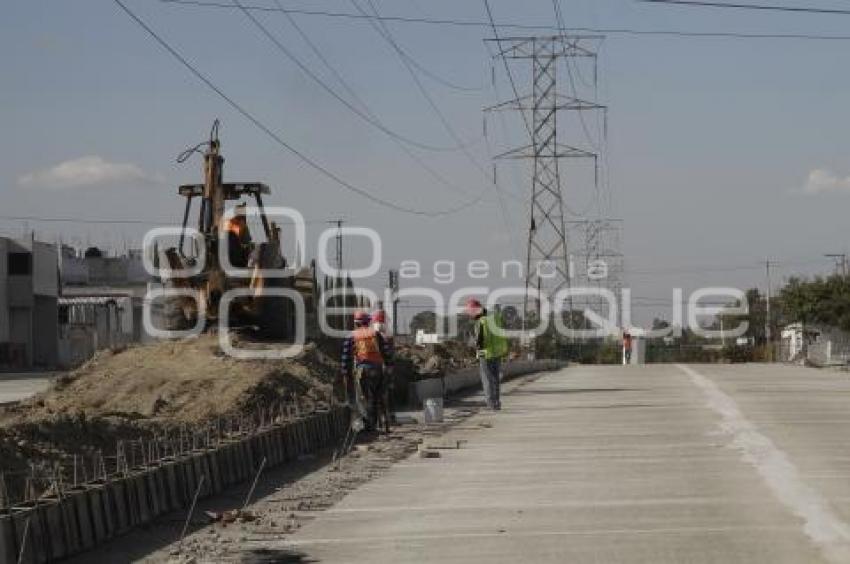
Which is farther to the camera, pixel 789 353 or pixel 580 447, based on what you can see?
pixel 789 353

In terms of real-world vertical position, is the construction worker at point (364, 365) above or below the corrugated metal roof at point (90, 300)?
below

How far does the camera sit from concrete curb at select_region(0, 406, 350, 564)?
1107 centimetres

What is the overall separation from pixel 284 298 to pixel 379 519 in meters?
18.4

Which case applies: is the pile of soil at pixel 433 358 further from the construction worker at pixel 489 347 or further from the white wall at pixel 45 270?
the white wall at pixel 45 270

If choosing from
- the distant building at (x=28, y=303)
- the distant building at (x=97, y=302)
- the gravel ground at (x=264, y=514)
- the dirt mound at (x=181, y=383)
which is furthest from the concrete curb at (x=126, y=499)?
the distant building at (x=28, y=303)

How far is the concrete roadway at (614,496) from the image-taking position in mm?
11125

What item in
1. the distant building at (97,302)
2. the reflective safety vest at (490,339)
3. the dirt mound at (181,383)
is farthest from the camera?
the distant building at (97,302)

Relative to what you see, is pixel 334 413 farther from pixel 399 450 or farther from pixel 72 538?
pixel 72 538

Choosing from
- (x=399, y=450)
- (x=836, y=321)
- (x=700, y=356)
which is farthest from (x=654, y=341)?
(x=399, y=450)

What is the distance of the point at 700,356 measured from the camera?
104500 millimetres

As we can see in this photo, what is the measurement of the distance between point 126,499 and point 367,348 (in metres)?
10.8

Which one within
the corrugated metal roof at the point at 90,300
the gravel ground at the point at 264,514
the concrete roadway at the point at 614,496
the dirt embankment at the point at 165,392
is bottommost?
the gravel ground at the point at 264,514

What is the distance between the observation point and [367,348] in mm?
24078

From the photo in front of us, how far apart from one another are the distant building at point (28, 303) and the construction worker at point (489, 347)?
55.1 m
